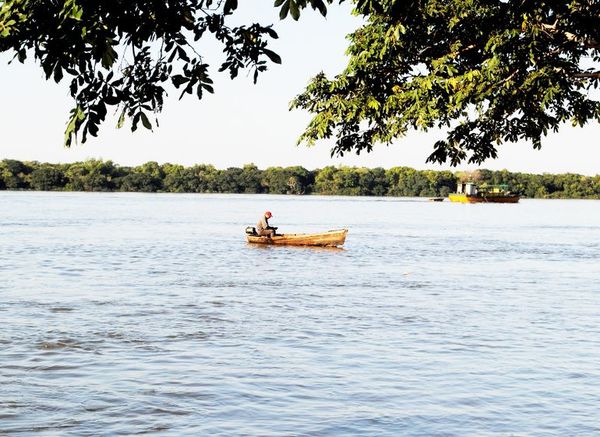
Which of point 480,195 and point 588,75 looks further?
point 480,195

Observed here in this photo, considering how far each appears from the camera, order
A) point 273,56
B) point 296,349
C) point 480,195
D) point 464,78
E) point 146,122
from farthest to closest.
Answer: point 480,195 < point 296,349 < point 464,78 < point 273,56 < point 146,122

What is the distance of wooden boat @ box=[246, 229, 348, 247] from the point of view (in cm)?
4784

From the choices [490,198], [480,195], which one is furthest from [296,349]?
[480,195]

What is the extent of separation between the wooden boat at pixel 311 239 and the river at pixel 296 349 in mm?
7843

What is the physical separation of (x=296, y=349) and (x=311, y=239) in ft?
99.7

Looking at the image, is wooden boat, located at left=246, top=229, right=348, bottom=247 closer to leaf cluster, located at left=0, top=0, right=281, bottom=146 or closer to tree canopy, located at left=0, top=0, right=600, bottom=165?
tree canopy, located at left=0, top=0, right=600, bottom=165

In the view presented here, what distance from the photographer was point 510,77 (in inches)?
539

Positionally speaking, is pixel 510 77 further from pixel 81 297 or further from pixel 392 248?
pixel 392 248

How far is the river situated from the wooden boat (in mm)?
7843

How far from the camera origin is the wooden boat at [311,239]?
1884 inches

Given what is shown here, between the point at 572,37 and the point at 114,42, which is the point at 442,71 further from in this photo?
the point at 114,42

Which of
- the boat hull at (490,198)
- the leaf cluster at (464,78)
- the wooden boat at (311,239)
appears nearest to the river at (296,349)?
the leaf cluster at (464,78)

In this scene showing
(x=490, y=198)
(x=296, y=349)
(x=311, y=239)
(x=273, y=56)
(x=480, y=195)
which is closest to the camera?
(x=273, y=56)

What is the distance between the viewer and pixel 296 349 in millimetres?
18234
